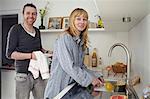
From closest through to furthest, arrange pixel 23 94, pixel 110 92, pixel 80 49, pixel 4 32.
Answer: pixel 110 92, pixel 80 49, pixel 23 94, pixel 4 32

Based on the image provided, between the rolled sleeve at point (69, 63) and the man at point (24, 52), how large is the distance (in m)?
0.77

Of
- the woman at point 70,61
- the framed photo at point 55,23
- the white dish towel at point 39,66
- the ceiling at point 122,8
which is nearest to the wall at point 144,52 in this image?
the ceiling at point 122,8

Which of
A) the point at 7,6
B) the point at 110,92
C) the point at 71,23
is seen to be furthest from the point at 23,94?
the point at 7,6

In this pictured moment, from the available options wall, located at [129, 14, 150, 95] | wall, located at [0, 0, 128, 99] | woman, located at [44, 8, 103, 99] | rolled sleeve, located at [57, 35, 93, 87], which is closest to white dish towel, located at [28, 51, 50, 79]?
woman, located at [44, 8, 103, 99]

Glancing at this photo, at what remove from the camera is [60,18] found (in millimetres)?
3209

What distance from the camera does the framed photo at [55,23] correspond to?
10.4 ft

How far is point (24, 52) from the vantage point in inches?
87.0

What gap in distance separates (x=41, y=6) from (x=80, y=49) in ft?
6.34

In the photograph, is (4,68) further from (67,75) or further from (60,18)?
(67,75)

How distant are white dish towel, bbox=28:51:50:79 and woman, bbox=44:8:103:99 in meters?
0.59

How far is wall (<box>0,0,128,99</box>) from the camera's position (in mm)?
3035

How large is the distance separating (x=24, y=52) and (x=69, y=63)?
908mm

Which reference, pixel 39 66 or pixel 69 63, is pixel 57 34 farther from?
pixel 69 63

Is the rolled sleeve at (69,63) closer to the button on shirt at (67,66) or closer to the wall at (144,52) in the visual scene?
the button on shirt at (67,66)
